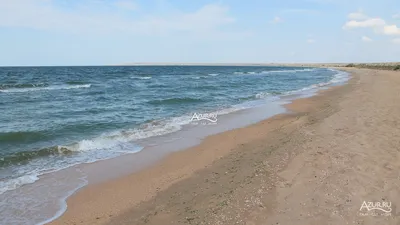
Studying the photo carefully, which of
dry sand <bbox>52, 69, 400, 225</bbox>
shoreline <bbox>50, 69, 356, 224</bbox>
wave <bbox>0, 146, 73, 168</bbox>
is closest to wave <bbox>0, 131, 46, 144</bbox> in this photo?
wave <bbox>0, 146, 73, 168</bbox>

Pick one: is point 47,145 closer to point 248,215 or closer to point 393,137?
point 248,215

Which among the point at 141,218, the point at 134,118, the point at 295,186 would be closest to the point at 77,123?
the point at 134,118

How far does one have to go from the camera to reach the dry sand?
514 cm

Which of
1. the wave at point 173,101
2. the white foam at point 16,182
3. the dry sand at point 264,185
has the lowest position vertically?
the wave at point 173,101

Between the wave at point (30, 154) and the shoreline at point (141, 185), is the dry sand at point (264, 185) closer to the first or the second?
the shoreline at point (141, 185)

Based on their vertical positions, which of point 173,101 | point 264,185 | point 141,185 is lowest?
point 173,101

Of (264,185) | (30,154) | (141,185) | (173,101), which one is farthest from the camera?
(173,101)

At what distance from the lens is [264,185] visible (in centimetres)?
623

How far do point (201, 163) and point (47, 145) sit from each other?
5.61 metres

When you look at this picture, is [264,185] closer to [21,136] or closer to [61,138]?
[61,138]

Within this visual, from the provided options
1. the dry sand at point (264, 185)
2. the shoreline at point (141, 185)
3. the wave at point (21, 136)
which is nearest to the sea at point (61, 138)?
the wave at point (21, 136)

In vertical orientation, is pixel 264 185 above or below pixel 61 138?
above

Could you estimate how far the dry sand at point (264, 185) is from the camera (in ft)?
16.9

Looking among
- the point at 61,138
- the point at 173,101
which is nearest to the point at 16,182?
the point at 61,138
